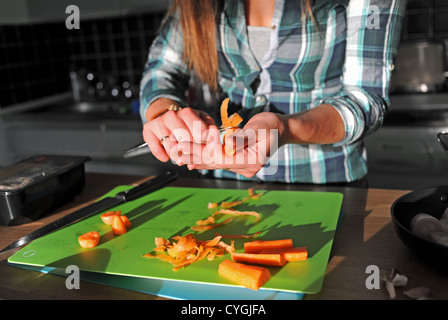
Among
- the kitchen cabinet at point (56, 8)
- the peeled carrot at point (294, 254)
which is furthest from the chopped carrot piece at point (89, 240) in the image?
the kitchen cabinet at point (56, 8)

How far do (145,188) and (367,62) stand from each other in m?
0.59

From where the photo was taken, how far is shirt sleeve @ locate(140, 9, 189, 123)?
4.30 ft

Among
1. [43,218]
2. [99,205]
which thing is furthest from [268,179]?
[43,218]

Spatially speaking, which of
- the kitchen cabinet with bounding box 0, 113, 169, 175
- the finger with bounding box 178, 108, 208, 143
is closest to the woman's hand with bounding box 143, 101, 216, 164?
the finger with bounding box 178, 108, 208, 143

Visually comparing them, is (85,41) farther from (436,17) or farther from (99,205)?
(99,205)

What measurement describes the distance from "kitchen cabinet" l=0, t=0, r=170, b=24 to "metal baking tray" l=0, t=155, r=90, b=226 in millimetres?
1642

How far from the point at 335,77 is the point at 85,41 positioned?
2.43m

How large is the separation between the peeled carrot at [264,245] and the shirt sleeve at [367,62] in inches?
14.3

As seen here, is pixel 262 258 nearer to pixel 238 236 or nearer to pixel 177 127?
pixel 238 236

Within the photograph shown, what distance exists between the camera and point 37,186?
103cm

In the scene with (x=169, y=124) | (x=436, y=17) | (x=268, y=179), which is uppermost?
(x=436, y=17)

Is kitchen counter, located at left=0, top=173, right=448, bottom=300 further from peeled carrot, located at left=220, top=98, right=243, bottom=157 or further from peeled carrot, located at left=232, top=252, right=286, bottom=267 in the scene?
peeled carrot, located at left=220, top=98, right=243, bottom=157

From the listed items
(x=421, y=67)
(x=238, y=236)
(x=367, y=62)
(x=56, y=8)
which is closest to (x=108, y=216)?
(x=238, y=236)

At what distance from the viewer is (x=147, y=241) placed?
88cm
